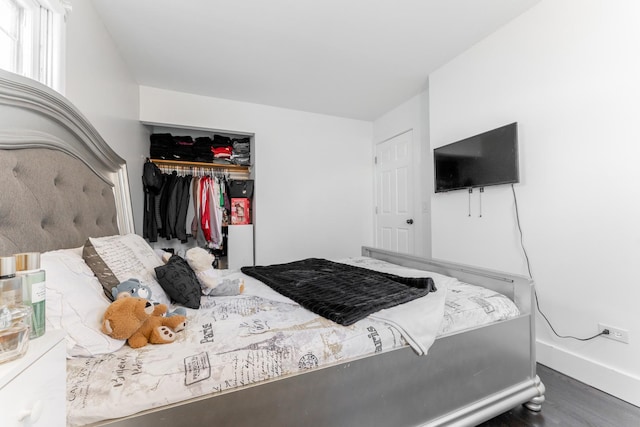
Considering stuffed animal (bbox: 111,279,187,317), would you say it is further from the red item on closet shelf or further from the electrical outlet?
the red item on closet shelf

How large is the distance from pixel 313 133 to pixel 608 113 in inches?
114

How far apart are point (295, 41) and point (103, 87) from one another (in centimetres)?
145

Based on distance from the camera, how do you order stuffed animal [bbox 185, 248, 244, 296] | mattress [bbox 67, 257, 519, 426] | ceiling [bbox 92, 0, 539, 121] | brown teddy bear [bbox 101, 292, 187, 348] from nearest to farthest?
mattress [bbox 67, 257, 519, 426], brown teddy bear [bbox 101, 292, 187, 348], stuffed animal [bbox 185, 248, 244, 296], ceiling [bbox 92, 0, 539, 121]

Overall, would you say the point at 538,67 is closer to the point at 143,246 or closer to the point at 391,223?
the point at 391,223

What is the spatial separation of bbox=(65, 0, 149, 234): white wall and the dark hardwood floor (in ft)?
9.19

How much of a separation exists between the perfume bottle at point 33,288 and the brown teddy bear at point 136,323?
13.5 inches

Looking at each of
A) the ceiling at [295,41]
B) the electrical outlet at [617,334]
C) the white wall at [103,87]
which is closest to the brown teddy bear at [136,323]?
the white wall at [103,87]

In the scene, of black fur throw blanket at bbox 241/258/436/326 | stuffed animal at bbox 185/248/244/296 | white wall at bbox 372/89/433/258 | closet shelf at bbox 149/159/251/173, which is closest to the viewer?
black fur throw blanket at bbox 241/258/436/326

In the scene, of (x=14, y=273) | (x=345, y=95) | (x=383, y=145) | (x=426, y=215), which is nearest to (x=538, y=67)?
(x=426, y=215)

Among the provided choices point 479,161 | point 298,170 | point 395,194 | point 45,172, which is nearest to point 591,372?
point 479,161

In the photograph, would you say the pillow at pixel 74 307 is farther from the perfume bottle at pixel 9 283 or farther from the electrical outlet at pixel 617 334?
the electrical outlet at pixel 617 334

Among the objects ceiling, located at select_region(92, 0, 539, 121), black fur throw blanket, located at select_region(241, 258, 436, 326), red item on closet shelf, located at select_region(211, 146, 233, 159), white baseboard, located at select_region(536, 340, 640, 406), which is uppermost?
ceiling, located at select_region(92, 0, 539, 121)

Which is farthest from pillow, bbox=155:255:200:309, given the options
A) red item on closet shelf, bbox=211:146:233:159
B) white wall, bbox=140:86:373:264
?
red item on closet shelf, bbox=211:146:233:159

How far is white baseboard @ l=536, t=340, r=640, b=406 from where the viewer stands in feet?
4.90
